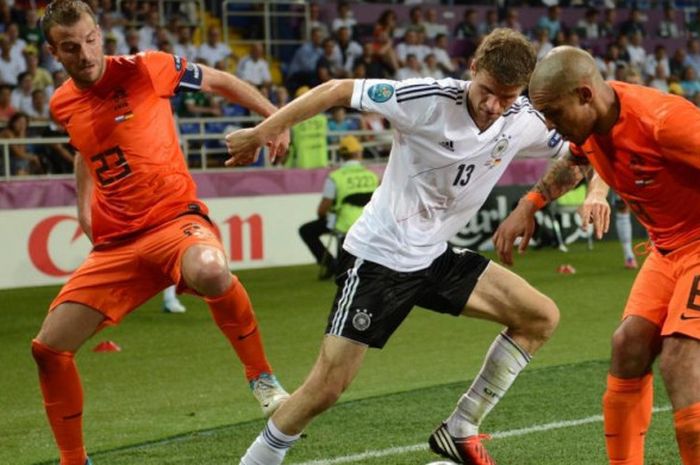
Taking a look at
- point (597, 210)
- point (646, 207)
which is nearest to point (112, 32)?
point (597, 210)

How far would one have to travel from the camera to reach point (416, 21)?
81.4 feet

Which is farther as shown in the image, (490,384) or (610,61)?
(610,61)

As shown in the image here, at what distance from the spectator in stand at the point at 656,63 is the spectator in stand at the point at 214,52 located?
10.2 meters

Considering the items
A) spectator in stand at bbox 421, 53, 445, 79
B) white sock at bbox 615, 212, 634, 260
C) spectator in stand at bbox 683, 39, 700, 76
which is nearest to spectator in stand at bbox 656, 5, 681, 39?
spectator in stand at bbox 683, 39, 700, 76

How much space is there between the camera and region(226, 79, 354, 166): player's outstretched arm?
217 inches

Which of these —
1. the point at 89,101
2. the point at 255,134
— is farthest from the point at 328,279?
the point at 255,134

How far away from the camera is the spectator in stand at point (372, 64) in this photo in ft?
72.8

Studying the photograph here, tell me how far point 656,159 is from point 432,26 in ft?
67.0

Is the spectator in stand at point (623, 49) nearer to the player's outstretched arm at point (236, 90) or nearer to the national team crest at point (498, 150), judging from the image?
the player's outstretched arm at point (236, 90)

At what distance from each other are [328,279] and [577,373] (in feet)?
25.5

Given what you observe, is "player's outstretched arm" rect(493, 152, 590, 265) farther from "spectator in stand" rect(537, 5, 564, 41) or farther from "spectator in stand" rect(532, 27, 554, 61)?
"spectator in stand" rect(537, 5, 564, 41)

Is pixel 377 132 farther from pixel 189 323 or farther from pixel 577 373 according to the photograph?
pixel 577 373

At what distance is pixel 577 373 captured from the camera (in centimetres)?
962

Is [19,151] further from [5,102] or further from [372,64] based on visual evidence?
[372,64]
